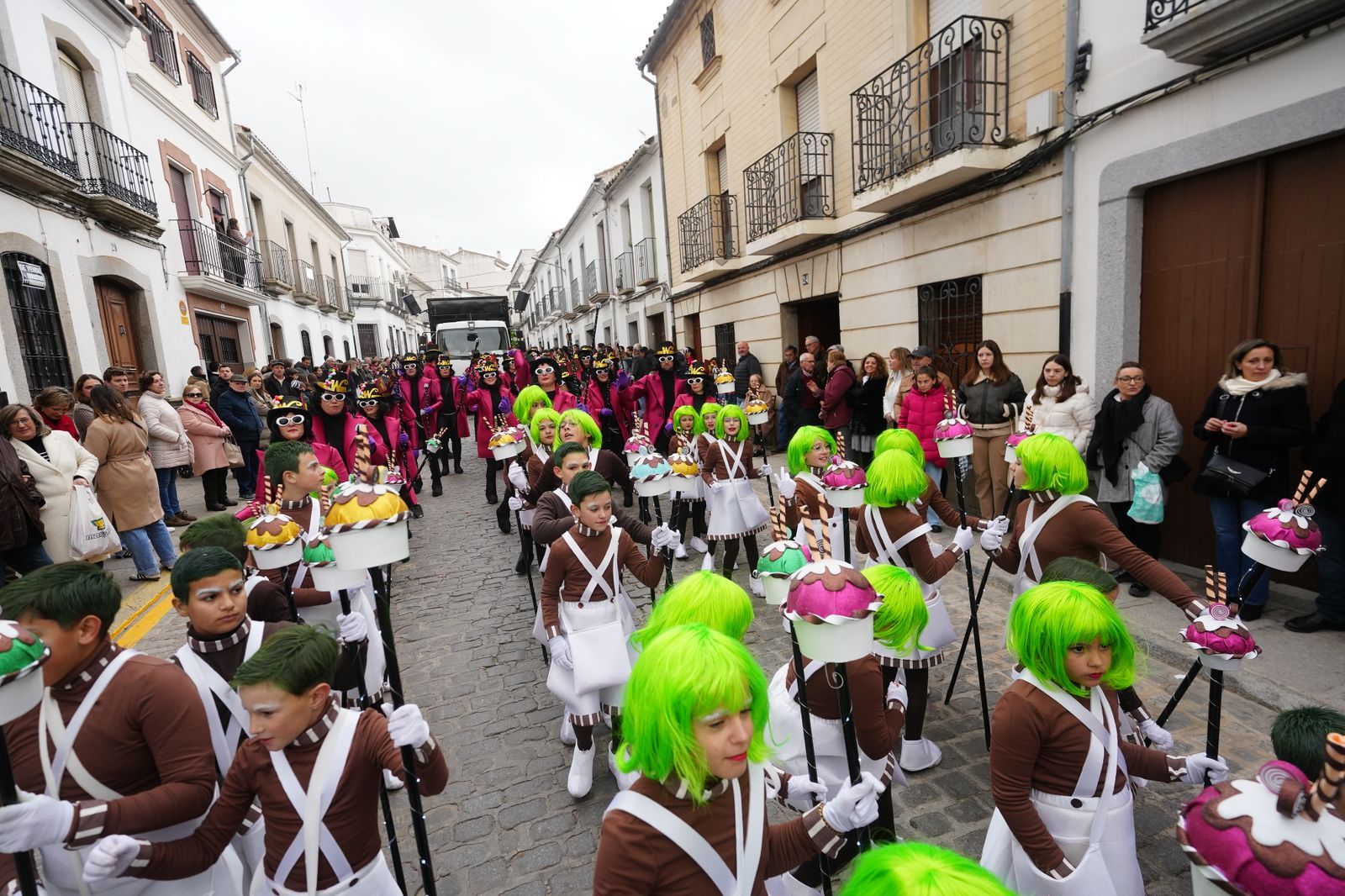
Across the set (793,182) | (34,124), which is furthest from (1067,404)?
(34,124)

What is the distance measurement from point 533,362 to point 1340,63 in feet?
32.3

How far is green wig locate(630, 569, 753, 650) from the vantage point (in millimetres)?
2361

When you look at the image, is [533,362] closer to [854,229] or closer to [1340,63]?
[854,229]

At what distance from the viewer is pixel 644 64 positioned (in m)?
18.1

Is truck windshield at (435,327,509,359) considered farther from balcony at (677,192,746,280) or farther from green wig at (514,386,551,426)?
green wig at (514,386,551,426)

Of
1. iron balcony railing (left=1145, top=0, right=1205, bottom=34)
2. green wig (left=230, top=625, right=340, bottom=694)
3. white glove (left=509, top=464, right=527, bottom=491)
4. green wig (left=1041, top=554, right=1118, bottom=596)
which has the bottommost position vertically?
white glove (left=509, top=464, right=527, bottom=491)

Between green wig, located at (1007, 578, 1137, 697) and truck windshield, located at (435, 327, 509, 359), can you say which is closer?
green wig, located at (1007, 578, 1137, 697)

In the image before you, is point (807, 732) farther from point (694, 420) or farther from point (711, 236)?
point (711, 236)

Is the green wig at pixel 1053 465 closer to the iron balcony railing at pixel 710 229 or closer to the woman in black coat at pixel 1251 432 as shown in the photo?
the woman in black coat at pixel 1251 432

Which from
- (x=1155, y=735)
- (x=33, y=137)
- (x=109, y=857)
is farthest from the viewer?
(x=33, y=137)

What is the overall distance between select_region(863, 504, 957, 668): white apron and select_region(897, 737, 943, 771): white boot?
432 millimetres

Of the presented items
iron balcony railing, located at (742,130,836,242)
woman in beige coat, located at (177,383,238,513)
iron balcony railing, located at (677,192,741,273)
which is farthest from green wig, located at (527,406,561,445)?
iron balcony railing, located at (677,192,741,273)

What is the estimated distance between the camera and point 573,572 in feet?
12.2

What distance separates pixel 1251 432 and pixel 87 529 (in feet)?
30.9
